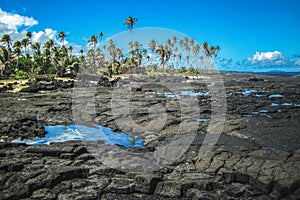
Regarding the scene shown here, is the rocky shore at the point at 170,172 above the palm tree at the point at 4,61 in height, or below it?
below

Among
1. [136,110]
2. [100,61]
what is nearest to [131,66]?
[100,61]

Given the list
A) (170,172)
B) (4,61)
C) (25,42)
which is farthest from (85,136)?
(25,42)

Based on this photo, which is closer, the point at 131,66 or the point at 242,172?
the point at 242,172

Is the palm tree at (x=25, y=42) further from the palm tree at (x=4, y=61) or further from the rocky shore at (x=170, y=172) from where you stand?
the rocky shore at (x=170, y=172)

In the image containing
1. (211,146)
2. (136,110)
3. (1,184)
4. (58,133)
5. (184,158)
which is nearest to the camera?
(1,184)

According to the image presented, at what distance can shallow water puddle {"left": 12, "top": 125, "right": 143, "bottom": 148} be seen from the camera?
690 inches

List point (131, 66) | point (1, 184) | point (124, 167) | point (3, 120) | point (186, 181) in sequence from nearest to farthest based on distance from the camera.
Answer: point (1, 184), point (186, 181), point (124, 167), point (3, 120), point (131, 66)

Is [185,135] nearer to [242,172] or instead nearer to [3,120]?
[242,172]

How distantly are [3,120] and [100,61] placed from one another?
119 m

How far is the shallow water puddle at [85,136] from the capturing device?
17.5 m

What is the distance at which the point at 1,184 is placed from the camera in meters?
9.51

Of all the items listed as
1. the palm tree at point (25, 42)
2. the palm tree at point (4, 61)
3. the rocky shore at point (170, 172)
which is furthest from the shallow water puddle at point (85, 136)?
the palm tree at point (25, 42)

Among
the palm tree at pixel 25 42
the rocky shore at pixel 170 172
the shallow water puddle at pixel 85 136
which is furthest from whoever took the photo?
the palm tree at pixel 25 42

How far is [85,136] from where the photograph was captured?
19188 mm
